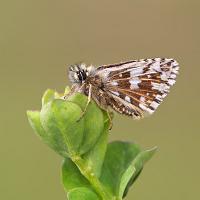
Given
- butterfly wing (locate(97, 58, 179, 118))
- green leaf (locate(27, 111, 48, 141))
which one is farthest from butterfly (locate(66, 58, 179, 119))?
green leaf (locate(27, 111, 48, 141))

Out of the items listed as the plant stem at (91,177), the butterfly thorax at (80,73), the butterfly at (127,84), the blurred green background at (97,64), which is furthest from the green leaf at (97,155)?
the blurred green background at (97,64)

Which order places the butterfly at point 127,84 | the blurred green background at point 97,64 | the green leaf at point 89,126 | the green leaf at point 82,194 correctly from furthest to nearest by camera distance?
the blurred green background at point 97,64
the butterfly at point 127,84
the green leaf at point 89,126
the green leaf at point 82,194

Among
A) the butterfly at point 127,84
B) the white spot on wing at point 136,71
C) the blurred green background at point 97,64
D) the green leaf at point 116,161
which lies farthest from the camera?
→ the blurred green background at point 97,64

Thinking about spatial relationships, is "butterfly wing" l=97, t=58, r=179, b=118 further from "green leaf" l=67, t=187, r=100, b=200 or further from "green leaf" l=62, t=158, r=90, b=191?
"green leaf" l=67, t=187, r=100, b=200

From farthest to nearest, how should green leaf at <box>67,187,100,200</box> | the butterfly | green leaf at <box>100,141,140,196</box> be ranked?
1. the butterfly
2. green leaf at <box>100,141,140,196</box>
3. green leaf at <box>67,187,100,200</box>

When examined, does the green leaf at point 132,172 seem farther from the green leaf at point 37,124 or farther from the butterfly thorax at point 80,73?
the butterfly thorax at point 80,73

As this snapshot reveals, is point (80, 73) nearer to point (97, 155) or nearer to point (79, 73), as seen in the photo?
point (79, 73)

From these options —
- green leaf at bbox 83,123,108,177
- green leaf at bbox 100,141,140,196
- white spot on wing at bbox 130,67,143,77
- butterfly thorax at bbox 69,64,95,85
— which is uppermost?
butterfly thorax at bbox 69,64,95,85

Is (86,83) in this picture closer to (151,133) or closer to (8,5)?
(151,133)

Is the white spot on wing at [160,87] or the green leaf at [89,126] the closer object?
the green leaf at [89,126]
